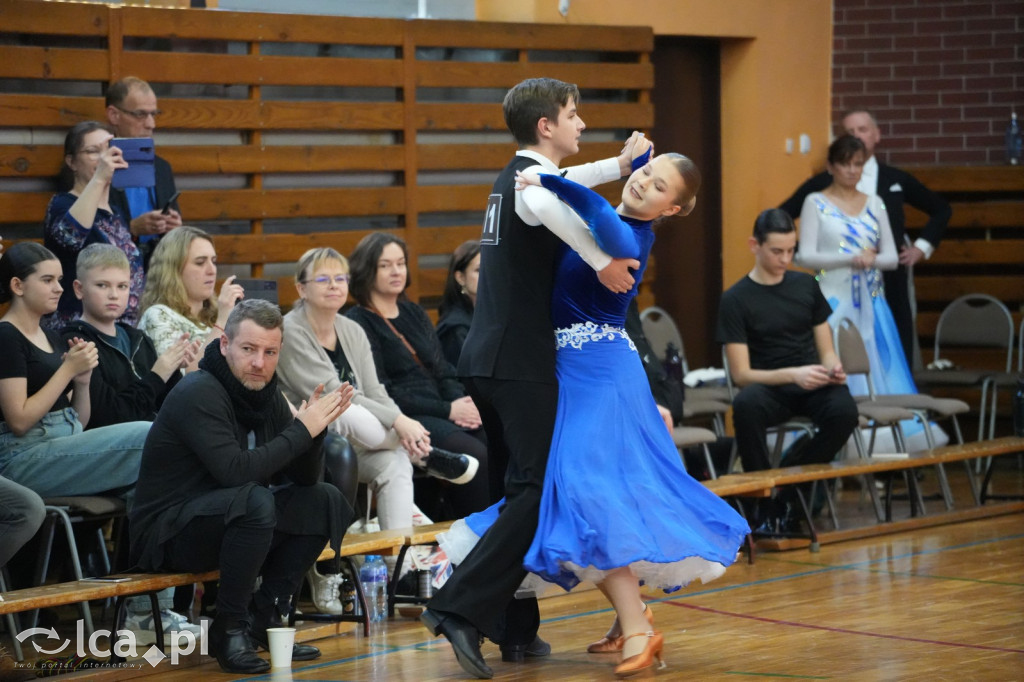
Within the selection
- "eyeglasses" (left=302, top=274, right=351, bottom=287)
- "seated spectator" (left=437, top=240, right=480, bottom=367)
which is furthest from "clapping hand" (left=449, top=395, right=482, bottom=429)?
"eyeglasses" (left=302, top=274, right=351, bottom=287)

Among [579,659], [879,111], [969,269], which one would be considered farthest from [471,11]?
[579,659]

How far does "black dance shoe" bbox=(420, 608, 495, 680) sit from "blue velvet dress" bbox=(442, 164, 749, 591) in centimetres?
21

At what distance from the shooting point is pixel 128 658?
4523 mm

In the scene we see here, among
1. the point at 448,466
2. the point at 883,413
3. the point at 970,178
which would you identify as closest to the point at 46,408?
the point at 448,466

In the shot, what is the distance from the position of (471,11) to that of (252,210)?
2.13 metres

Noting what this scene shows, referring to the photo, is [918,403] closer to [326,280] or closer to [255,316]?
[326,280]

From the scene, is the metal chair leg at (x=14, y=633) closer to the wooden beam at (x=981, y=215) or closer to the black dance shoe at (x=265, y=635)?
the black dance shoe at (x=265, y=635)

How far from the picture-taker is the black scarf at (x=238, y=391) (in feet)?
14.6

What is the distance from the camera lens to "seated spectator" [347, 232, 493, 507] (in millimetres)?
6055

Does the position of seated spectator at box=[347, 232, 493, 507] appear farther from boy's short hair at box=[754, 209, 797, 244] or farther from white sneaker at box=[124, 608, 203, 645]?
boy's short hair at box=[754, 209, 797, 244]

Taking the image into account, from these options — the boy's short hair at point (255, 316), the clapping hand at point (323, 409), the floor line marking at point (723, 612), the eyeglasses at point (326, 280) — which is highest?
the eyeglasses at point (326, 280)

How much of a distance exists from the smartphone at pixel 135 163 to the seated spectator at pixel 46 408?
90 centimetres

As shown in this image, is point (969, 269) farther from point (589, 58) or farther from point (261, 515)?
point (261, 515)

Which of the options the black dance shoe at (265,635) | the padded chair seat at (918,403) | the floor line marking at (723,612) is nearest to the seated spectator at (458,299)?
the floor line marking at (723,612)
